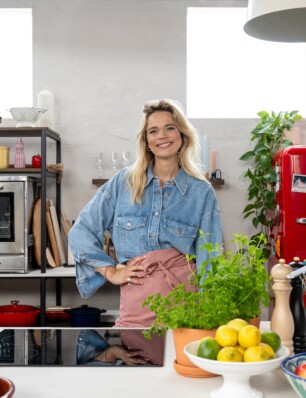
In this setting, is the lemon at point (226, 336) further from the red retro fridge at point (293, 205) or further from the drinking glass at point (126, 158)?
the drinking glass at point (126, 158)

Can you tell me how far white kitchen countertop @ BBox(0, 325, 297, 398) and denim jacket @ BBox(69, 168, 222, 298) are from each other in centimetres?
92

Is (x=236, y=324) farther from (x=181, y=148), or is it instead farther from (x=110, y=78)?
(x=110, y=78)

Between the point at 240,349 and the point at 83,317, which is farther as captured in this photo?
the point at 83,317

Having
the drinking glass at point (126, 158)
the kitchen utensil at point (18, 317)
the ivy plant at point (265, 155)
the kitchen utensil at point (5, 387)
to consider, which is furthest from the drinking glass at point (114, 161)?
the kitchen utensil at point (5, 387)

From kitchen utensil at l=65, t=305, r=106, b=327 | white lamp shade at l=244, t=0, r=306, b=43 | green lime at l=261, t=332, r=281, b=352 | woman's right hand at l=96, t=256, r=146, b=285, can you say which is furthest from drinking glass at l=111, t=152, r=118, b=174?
green lime at l=261, t=332, r=281, b=352

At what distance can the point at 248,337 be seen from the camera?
1389 millimetres

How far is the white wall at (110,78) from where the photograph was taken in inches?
184

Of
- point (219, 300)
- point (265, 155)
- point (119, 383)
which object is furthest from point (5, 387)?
point (265, 155)

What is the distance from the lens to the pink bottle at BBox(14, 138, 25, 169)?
14.6ft

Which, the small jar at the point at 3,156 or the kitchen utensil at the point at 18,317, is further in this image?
the small jar at the point at 3,156

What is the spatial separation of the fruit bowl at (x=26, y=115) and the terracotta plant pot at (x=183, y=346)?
3044mm

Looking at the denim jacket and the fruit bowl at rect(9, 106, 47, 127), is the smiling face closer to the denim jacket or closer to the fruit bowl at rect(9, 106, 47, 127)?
the denim jacket

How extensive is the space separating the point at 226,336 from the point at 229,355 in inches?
2.2

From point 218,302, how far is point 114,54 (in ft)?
11.4
